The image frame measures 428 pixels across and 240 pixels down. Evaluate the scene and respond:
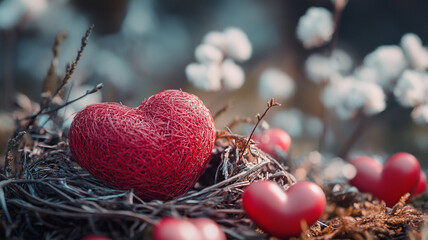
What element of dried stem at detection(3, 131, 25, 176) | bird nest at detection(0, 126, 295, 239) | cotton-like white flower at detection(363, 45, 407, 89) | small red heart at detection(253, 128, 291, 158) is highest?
cotton-like white flower at detection(363, 45, 407, 89)

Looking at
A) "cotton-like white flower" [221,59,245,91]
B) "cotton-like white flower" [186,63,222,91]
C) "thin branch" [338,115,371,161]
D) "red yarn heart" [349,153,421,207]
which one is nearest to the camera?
"red yarn heart" [349,153,421,207]

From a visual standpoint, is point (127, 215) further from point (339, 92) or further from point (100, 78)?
point (100, 78)

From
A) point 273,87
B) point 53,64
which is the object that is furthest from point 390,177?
point 53,64

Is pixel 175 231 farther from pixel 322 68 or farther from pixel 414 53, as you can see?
pixel 322 68

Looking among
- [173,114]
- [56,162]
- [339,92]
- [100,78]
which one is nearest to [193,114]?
[173,114]

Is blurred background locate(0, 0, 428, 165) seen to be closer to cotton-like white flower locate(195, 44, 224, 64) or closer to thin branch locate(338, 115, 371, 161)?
thin branch locate(338, 115, 371, 161)

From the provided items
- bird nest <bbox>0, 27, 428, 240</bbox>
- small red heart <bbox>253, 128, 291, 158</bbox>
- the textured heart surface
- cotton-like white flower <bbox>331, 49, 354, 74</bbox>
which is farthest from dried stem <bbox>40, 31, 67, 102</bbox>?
cotton-like white flower <bbox>331, 49, 354, 74</bbox>
